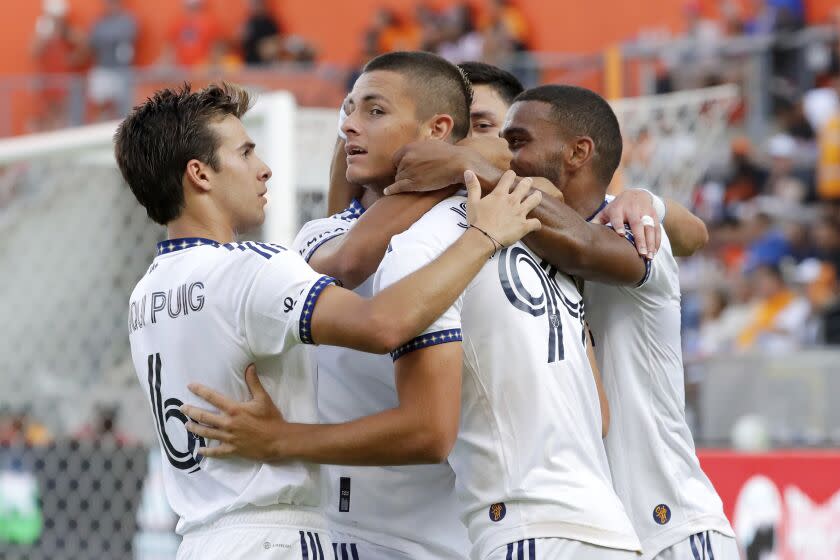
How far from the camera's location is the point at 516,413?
3096mm

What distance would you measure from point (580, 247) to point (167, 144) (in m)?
1.10

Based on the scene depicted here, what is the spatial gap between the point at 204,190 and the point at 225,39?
15.1 metres

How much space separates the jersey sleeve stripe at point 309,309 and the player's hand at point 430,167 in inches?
15.3

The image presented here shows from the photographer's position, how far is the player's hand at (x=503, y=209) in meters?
3.13

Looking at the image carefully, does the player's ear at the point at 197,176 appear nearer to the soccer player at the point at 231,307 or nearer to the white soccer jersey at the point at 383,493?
the soccer player at the point at 231,307

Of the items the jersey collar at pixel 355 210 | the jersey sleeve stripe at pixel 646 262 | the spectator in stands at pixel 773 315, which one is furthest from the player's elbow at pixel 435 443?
the spectator in stands at pixel 773 315

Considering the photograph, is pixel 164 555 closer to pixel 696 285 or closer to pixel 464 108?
pixel 464 108

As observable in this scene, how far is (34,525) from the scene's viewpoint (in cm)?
755

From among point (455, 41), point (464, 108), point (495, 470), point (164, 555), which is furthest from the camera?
point (455, 41)

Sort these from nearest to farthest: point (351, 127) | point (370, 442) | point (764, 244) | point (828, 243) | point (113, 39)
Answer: point (370, 442), point (351, 127), point (828, 243), point (764, 244), point (113, 39)

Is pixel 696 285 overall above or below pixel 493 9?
below

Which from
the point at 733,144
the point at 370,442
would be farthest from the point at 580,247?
the point at 733,144

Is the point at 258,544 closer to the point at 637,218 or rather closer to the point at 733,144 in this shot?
the point at 637,218

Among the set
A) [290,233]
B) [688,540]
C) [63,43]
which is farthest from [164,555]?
[63,43]
